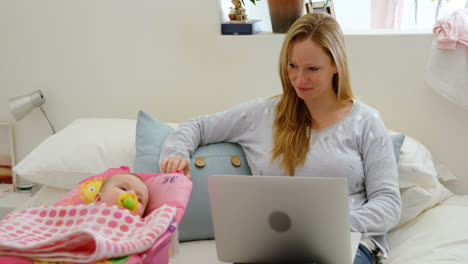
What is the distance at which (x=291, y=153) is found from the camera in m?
1.61

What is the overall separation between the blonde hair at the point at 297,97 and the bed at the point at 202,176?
0.20 meters

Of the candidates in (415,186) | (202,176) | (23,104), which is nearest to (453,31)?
(415,186)

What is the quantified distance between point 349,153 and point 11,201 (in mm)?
1541

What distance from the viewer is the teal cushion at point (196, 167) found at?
1723 mm

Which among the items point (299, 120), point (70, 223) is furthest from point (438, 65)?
point (70, 223)

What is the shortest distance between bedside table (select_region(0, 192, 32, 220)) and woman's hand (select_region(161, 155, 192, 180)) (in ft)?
3.21

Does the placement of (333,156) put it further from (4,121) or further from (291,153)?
(4,121)

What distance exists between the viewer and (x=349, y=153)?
1.59 metres

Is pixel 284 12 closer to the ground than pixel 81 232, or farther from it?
farther from it

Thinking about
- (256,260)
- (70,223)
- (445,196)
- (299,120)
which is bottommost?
(445,196)

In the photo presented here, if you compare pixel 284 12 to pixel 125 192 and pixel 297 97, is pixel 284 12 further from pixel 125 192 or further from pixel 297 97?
pixel 125 192

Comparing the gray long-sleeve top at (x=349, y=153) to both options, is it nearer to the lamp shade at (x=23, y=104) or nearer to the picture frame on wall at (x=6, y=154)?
the lamp shade at (x=23, y=104)

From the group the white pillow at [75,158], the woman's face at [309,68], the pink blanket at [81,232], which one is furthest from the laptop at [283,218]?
the white pillow at [75,158]

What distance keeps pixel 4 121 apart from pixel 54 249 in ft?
4.94
